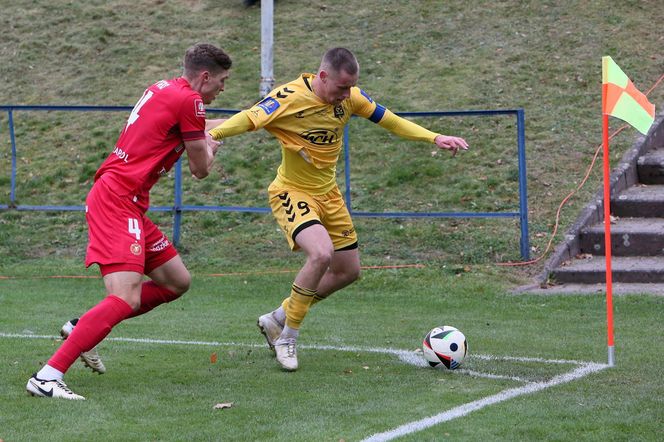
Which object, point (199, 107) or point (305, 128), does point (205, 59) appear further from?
point (305, 128)

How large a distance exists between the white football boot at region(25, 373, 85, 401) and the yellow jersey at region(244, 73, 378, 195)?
7.60 ft

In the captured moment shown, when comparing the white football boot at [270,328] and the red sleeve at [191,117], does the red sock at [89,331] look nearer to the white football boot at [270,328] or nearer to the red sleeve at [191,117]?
the red sleeve at [191,117]

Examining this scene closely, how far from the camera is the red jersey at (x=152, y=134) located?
20.8ft

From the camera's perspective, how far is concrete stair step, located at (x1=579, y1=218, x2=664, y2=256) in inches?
473

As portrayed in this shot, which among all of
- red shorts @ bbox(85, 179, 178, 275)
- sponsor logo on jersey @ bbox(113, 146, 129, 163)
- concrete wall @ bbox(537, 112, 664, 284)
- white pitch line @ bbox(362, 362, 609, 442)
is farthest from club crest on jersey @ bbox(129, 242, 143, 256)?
concrete wall @ bbox(537, 112, 664, 284)

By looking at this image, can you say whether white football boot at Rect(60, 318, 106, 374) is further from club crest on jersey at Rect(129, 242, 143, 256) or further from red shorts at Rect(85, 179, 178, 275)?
club crest on jersey at Rect(129, 242, 143, 256)

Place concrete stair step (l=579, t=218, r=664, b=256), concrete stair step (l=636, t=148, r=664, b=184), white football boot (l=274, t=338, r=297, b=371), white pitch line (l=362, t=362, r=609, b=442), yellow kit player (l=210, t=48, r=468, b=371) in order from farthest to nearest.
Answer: concrete stair step (l=636, t=148, r=664, b=184) < concrete stair step (l=579, t=218, r=664, b=256) < yellow kit player (l=210, t=48, r=468, b=371) < white football boot (l=274, t=338, r=297, b=371) < white pitch line (l=362, t=362, r=609, b=442)

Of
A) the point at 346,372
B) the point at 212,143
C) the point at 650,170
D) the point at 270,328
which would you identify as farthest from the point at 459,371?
the point at 650,170

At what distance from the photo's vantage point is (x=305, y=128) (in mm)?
7500

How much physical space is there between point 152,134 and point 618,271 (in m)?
6.75

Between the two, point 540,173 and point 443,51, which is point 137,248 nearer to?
point 540,173

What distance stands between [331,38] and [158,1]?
448 centimetres

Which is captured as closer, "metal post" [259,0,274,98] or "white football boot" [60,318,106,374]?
"white football boot" [60,318,106,374]

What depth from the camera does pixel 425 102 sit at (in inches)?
656
